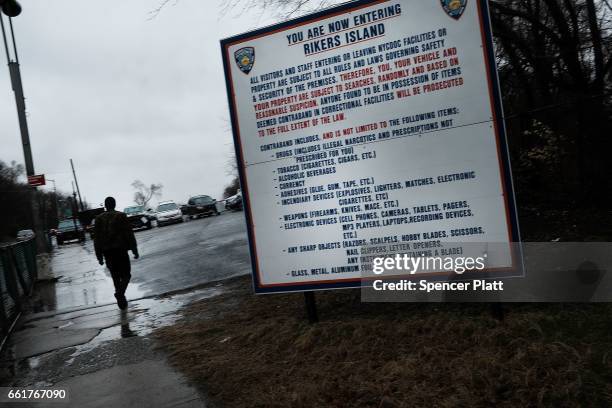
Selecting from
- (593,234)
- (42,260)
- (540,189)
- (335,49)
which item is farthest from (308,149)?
(42,260)

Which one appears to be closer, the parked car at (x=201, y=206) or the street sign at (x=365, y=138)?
the street sign at (x=365, y=138)

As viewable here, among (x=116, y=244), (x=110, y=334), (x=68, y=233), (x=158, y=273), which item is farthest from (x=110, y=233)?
(x=68, y=233)

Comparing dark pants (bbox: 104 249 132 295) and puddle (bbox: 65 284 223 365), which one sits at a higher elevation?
dark pants (bbox: 104 249 132 295)

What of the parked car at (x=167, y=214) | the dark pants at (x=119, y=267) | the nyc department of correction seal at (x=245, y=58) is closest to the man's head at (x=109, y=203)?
the dark pants at (x=119, y=267)

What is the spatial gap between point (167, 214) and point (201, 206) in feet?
9.96

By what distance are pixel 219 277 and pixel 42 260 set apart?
1185 centimetres

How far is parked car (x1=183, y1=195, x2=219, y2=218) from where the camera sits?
1430 inches

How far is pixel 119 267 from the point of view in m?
8.32

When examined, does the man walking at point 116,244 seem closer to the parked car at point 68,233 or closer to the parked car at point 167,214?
the parked car at point 167,214

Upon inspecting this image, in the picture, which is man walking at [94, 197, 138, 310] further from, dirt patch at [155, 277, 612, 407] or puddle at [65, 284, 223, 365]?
dirt patch at [155, 277, 612, 407]

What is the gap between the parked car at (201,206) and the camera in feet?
119

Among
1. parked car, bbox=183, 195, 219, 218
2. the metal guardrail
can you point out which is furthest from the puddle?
parked car, bbox=183, 195, 219, 218

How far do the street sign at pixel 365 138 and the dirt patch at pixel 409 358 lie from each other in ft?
1.70

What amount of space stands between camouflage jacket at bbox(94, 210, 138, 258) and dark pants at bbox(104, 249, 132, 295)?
108mm
